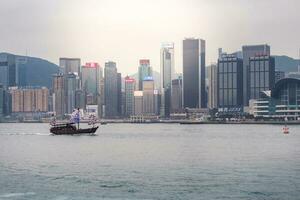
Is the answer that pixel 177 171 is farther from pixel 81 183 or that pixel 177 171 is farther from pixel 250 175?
pixel 81 183

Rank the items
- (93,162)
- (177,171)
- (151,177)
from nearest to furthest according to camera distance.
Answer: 1. (151,177)
2. (177,171)
3. (93,162)

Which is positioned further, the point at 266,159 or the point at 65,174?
the point at 266,159

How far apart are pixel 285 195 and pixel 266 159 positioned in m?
29.7

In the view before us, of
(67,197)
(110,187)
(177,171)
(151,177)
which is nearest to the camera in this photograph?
(67,197)

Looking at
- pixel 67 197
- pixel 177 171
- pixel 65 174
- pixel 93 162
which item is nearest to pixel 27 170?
pixel 65 174

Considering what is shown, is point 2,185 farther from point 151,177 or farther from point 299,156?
point 299,156

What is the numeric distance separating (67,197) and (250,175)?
20.1 m

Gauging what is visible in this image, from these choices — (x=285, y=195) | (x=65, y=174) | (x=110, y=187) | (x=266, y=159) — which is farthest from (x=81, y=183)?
(x=266, y=159)

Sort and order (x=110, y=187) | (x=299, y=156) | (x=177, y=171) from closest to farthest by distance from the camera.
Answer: (x=110, y=187)
(x=177, y=171)
(x=299, y=156)

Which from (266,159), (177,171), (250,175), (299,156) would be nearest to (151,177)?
(177,171)

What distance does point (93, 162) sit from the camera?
71312 mm

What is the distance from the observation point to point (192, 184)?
50281mm

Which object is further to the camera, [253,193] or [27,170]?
[27,170]

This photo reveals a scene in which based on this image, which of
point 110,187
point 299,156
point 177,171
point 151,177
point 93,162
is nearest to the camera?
A: point 110,187
